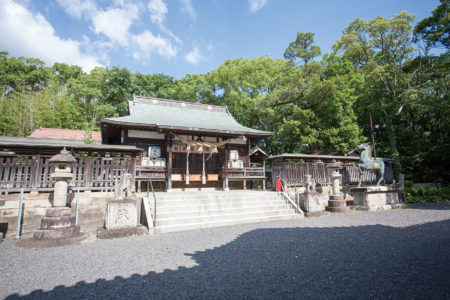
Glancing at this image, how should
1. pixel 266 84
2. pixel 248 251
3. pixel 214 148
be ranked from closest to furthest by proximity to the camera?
pixel 248 251 < pixel 214 148 < pixel 266 84

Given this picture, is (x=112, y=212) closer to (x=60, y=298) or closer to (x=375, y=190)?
(x=60, y=298)

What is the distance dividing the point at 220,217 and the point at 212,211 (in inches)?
A: 16.1

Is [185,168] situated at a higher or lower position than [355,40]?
lower

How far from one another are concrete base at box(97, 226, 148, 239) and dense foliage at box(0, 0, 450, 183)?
1432 cm

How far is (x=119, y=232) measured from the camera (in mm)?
5980

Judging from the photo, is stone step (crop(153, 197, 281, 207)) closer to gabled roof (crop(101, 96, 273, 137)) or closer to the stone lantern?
the stone lantern

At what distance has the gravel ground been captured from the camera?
9.73 feet

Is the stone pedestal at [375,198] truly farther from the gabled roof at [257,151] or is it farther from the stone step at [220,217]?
the gabled roof at [257,151]

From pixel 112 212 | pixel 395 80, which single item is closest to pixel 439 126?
pixel 395 80

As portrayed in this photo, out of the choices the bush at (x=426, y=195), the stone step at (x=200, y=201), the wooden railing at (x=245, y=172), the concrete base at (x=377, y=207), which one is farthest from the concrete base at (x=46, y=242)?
the bush at (x=426, y=195)

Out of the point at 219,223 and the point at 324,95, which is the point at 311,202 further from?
the point at 324,95

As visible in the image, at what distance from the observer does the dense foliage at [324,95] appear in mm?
17422

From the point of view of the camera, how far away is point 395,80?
1897 cm

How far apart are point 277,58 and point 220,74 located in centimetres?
746
